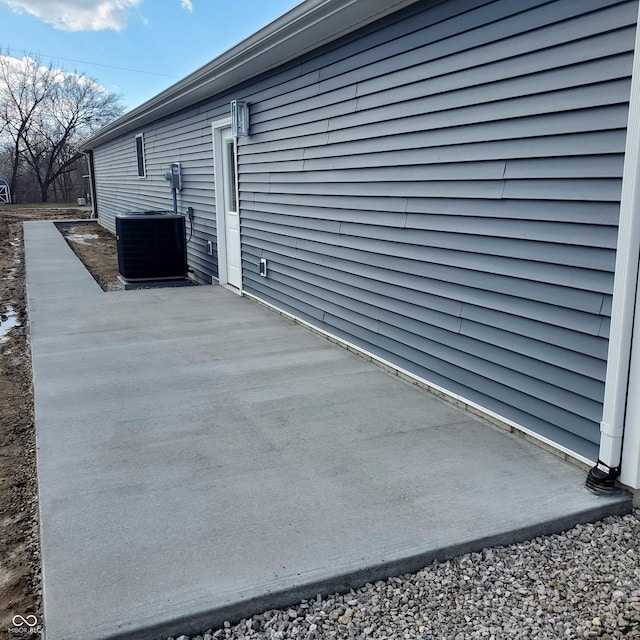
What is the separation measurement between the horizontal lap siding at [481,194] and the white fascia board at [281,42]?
0.12 m

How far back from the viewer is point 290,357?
4328mm

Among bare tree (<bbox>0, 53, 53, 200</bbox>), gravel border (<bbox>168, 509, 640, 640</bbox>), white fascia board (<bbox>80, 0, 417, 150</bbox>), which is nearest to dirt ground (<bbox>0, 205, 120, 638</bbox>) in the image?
gravel border (<bbox>168, 509, 640, 640</bbox>)

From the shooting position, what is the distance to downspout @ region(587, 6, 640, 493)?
224cm

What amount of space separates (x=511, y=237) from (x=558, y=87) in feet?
2.28

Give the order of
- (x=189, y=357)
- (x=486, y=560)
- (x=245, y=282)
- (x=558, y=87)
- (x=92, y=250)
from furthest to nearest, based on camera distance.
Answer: (x=92, y=250) → (x=245, y=282) → (x=189, y=357) → (x=558, y=87) → (x=486, y=560)

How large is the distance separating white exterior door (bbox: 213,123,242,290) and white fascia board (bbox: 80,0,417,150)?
0.57m

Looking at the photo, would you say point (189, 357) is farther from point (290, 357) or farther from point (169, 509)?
point (169, 509)

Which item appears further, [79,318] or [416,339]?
[79,318]

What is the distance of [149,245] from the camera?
293 inches

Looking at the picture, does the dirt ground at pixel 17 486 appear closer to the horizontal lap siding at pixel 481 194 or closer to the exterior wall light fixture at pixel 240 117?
the horizontal lap siding at pixel 481 194

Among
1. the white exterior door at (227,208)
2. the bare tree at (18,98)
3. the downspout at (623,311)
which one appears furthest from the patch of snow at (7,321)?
the bare tree at (18,98)

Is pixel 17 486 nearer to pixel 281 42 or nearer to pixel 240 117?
pixel 281 42

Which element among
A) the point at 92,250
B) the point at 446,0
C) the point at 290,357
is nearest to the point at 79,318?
the point at 290,357

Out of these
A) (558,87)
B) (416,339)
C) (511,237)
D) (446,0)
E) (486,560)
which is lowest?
(486,560)
